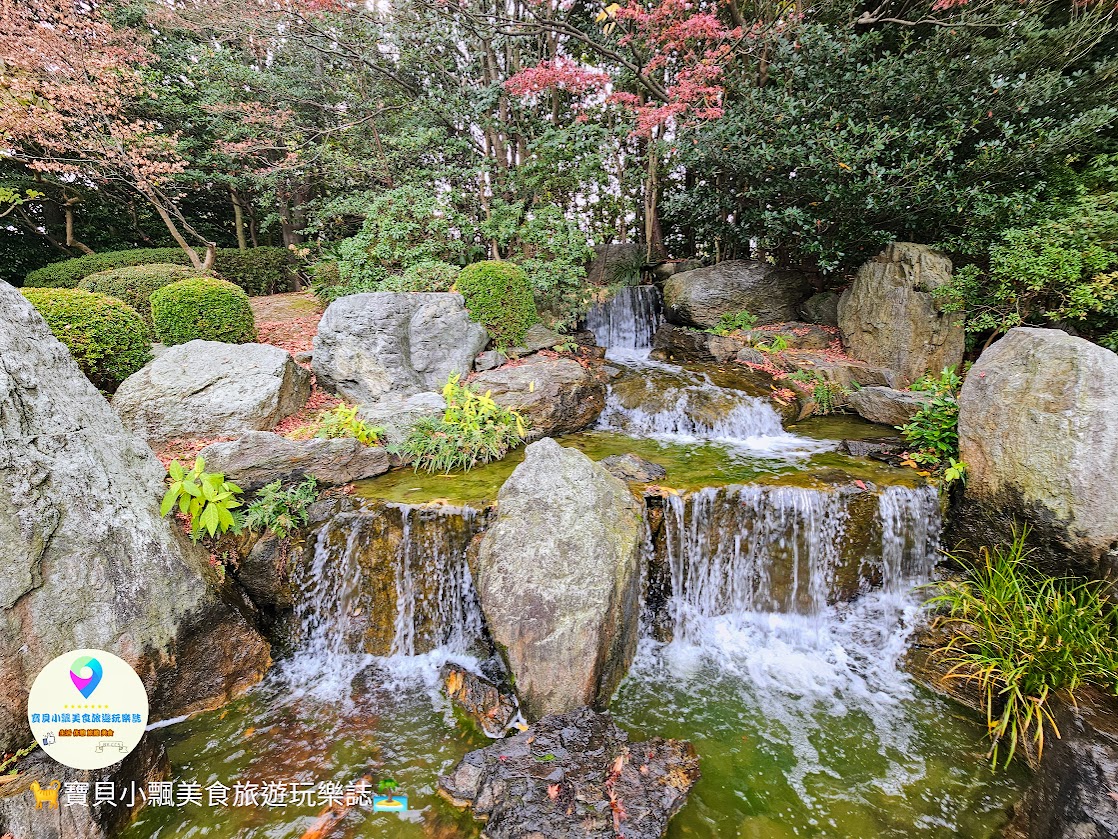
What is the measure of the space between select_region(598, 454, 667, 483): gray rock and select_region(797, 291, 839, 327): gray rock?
6527mm

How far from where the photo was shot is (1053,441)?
435 cm

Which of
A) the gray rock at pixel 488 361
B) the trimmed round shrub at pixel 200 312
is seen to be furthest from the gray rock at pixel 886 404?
the trimmed round shrub at pixel 200 312

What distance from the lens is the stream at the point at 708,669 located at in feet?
11.0

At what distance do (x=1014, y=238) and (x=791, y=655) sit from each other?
703cm

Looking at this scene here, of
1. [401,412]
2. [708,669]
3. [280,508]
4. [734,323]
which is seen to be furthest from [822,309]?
[280,508]

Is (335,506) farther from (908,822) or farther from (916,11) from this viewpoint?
(916,11)

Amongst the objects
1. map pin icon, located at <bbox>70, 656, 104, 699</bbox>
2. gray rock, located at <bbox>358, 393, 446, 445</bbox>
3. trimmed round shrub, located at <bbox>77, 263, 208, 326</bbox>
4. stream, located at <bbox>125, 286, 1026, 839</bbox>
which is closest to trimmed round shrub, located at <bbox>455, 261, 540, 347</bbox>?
gray rock, located at <bbox>358, 393, 446, 445</bbox>

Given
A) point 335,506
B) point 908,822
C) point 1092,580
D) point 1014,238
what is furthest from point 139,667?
point 1014,238

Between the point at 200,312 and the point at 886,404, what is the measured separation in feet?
34.1

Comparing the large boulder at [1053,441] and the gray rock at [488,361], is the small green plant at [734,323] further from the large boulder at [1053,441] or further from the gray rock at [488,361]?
the large boulder at [1053,441]

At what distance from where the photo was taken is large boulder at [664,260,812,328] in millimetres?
10633

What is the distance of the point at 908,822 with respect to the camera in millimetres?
3240

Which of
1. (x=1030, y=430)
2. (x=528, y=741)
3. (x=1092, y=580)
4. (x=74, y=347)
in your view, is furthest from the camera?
(x=74, y=347)

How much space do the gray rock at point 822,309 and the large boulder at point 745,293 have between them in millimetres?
275
